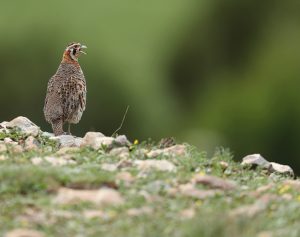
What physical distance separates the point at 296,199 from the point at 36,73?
67.1 ft

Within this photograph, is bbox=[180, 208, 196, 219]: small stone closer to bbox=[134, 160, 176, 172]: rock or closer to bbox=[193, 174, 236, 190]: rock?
bbox=[193, 174, 236, 190]: rock

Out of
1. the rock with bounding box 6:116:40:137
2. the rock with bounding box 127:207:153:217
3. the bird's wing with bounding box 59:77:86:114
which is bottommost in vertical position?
the rock with bounding box 127:207:153:217

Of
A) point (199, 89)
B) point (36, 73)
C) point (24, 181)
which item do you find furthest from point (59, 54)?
point (24, 181)

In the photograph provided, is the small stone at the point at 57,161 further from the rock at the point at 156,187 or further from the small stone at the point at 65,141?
the small stone at the point at 65,141

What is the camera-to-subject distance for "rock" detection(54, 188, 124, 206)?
11.9 m

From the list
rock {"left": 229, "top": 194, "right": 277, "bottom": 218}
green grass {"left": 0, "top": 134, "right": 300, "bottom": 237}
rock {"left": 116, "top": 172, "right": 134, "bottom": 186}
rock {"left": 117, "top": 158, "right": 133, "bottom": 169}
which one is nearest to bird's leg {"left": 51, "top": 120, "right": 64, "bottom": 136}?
green grass {"left": 0, "top": 134, "right": 300, "bottom": 237}

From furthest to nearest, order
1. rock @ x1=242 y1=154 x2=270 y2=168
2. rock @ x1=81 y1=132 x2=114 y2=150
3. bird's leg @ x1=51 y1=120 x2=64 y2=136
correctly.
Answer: bird's leg @ x1=51 y1=120 x2=64 y2=136
rock @ x1=242 y1=154 x2=270 y2=168
rock @ x1=81 y1=132 x2=114 y2=150

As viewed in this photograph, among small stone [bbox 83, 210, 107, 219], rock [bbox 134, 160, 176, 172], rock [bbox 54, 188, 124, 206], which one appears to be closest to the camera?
small stone [bbox 83, 210, 107, 219]

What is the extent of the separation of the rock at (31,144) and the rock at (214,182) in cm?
291

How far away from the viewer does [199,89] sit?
35.7 m

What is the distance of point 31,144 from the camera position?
15625 millimetres

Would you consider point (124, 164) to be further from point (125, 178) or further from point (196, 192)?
point (196, 192)

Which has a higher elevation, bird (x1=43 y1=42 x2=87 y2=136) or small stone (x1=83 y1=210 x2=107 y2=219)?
bird (x1=43 y1=42 x2=87 y2=136)

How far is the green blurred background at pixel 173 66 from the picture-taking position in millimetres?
30344
